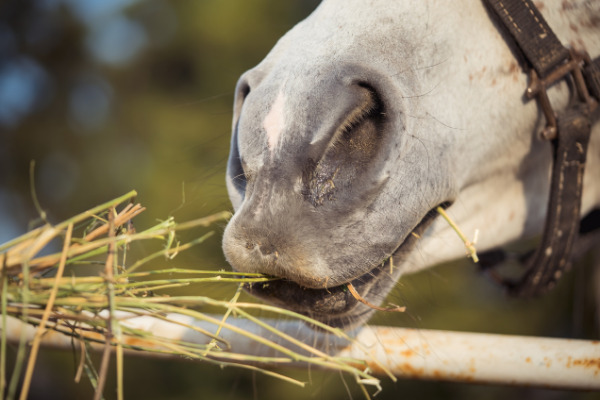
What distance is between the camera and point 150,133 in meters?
6.84

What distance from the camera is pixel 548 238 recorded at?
52.2 inches

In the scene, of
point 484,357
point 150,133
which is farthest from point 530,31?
point 150,133

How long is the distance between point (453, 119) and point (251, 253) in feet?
1.66

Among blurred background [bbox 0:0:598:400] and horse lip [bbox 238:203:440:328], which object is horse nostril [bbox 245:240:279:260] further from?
blurred background [bbox 0:0:598:400]

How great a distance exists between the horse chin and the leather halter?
1.45 feet

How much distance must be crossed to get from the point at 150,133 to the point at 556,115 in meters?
6.14

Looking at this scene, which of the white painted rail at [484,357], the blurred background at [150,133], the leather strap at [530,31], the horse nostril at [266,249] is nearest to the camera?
the horse nostril at [266,249]

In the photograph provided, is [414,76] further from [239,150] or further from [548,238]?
[548,238]

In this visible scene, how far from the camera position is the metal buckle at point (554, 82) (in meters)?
1.18

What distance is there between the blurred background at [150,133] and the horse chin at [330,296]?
1673mm

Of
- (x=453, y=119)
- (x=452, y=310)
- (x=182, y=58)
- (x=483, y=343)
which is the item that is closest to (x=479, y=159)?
(x=453, y=119)

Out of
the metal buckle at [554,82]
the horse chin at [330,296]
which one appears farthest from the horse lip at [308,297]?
the metal buckle at [554,82]

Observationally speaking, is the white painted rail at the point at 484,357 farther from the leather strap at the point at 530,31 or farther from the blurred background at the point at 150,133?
the blurred background at the point at 150,133

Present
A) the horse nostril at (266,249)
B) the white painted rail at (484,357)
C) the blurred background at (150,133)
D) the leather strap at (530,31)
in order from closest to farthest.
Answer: the horse nostril at (266,249) → the white painted rail at (484,357) → the leather strap at (530,31) → the blurred background at (150,133)
